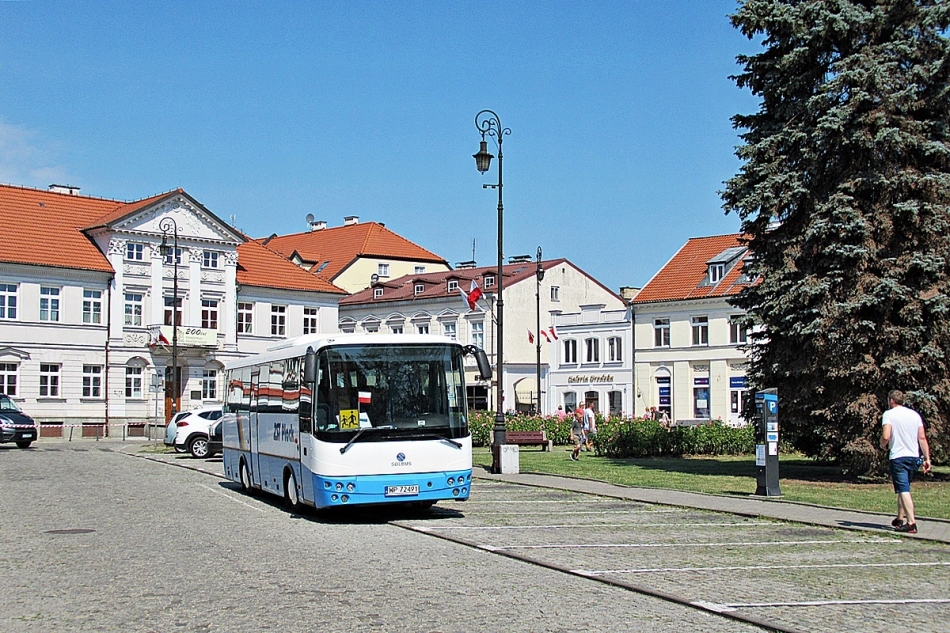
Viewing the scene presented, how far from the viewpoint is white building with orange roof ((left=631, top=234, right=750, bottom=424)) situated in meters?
62.4

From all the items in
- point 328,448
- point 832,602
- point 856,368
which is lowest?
point 832,602

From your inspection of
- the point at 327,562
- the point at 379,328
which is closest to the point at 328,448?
the point at 327,562

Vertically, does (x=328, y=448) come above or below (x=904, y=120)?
below

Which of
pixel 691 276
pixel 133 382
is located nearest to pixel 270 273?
pixel 133 382

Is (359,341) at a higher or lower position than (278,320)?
lower

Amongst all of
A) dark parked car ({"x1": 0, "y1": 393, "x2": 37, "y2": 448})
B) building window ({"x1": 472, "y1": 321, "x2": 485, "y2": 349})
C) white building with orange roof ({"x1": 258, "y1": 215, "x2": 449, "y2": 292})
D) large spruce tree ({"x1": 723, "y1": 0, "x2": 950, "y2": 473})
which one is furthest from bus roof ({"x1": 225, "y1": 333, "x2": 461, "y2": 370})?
white building with orange roof ({"x1": 258, "y1": 215, "x2": 449, "y2": 292})

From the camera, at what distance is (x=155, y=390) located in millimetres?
62188

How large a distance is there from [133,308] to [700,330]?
33513 millimetres

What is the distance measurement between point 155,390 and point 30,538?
49414mm

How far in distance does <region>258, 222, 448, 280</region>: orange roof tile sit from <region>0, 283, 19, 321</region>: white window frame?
30.5 m

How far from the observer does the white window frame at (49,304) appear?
196ft

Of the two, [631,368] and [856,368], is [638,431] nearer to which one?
[856,368]

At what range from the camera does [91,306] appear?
61.6 m

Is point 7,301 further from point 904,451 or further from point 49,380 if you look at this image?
point 904,451
